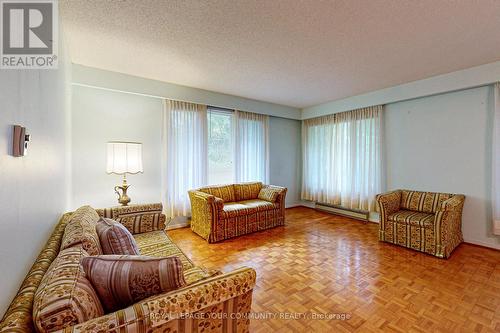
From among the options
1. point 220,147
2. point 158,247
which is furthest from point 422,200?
point 158,247

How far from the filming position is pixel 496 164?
288 centimetres

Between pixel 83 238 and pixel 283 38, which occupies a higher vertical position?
pixel 283 38

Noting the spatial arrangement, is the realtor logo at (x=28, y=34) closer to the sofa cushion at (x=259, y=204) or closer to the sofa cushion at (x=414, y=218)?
the sofa cushion at (x=259, y=204)

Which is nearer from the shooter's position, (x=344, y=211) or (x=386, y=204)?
(x=386, y=204)

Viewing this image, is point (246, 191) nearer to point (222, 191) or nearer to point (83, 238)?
point (222, 191)

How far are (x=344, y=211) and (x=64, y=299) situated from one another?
4.82 metres

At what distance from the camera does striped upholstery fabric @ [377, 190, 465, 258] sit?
2697mm

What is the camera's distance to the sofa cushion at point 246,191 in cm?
413

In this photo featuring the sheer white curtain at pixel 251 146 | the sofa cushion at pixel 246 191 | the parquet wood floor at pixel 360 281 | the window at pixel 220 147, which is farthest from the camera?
the sheer white curtain at pixel 251 146

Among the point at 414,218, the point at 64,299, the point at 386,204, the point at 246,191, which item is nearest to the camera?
the point at 64,299

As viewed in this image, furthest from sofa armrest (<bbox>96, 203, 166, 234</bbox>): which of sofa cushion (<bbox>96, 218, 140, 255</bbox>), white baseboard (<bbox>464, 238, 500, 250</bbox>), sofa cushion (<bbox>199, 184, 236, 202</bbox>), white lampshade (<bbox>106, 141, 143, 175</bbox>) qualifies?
white baseboard (<bbox>464, 238, 500, 250</bbox>)

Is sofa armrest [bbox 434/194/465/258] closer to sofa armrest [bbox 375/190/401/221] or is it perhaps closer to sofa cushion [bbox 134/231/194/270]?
sofa armrest [bbox 375/190/401/221]

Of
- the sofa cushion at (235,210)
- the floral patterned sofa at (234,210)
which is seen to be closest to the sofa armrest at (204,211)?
the floral patterned sofa at (234,210)

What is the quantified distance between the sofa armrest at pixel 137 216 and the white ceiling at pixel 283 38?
1.80 m
